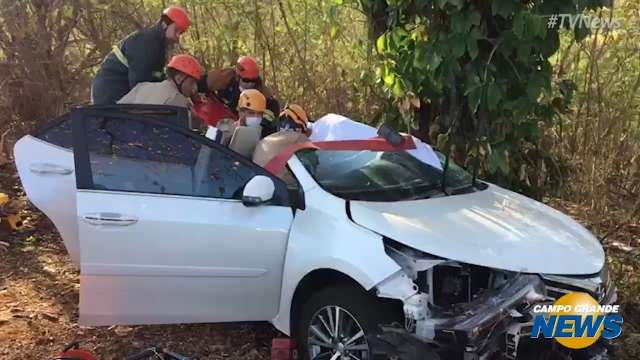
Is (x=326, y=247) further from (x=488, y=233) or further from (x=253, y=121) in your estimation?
(x=253, y=121)

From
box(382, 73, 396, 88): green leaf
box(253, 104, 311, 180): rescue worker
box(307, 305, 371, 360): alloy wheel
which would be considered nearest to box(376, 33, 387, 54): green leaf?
box(382, 73, 396, 88): green leaf

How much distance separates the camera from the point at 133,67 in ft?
19.6

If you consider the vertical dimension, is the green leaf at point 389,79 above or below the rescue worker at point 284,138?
above

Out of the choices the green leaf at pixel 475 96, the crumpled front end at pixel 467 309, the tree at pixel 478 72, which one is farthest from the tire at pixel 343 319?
the green leaf at pixel 475 96

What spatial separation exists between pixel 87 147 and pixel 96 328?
1.41 m

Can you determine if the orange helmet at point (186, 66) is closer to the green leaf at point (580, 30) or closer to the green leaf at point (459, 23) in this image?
the green leaf at point (459, 23)

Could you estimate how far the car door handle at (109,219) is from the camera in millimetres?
3908

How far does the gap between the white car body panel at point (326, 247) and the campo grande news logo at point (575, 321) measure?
75cm

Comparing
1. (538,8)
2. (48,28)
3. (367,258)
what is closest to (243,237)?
(367,258)

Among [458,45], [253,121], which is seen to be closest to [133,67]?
[253,121]

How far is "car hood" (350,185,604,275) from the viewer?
133 inches

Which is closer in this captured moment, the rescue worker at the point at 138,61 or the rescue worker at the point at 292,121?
the rescue worker at the point at 292,121

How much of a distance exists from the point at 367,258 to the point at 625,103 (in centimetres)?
441

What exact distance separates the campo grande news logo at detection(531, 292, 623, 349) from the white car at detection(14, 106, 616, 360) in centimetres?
7
